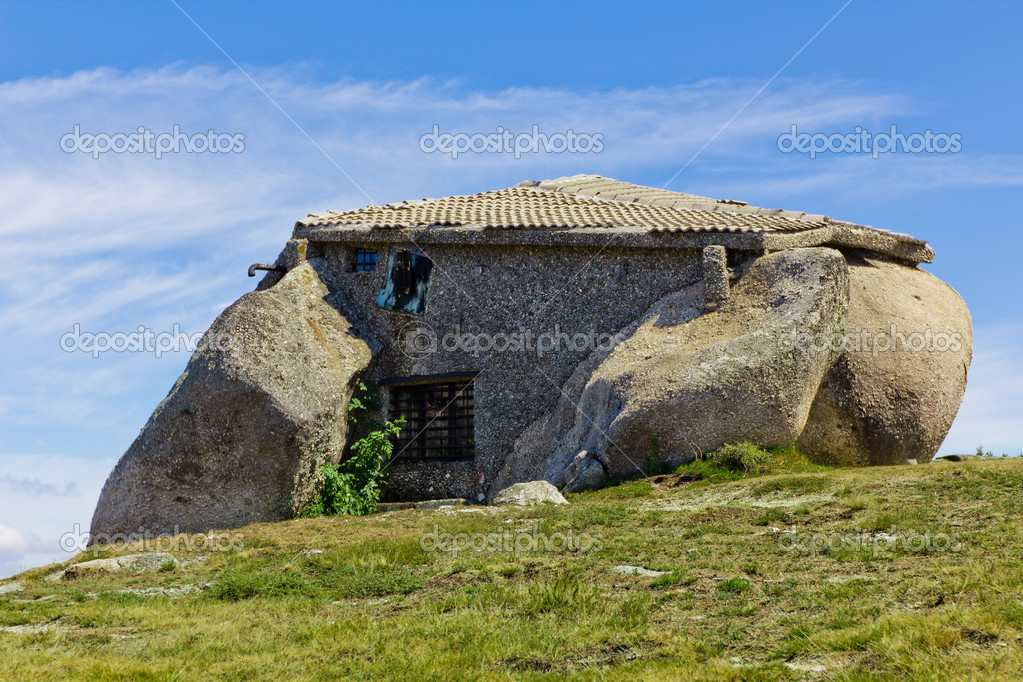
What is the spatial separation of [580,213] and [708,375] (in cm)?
532

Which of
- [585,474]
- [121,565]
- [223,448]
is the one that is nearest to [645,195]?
[585,474]

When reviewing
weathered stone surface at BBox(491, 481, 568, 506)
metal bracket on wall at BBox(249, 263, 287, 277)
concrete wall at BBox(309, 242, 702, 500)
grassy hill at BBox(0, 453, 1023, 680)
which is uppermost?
metal bracket on wall at BBox(249, 263, 287, 277)

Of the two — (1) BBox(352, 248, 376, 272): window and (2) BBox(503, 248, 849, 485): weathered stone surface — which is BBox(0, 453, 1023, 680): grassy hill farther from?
(1) BBox(352, 248, 376, 272): window

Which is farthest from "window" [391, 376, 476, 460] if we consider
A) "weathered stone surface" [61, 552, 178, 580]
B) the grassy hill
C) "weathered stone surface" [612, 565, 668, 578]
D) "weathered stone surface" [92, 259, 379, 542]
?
"weathered stone surface" [612, 565, 668, 578]

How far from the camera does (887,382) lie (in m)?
17.2

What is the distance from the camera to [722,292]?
17266 mm

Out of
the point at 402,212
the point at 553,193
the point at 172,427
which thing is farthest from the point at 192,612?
the point at 553,193

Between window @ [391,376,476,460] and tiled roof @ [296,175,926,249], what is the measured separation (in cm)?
312

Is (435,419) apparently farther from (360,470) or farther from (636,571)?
(636,571)

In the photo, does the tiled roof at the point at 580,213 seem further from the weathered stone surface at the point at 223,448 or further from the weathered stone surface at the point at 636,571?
the weathered stone surface at the point at 636,571

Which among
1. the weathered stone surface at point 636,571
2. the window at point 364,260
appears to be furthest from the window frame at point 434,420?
the weathered stone surface at point 636,571

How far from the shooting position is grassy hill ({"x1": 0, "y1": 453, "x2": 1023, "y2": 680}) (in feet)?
25.3

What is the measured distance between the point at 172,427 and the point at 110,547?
242 cm

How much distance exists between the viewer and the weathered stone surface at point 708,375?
51.3 feet
